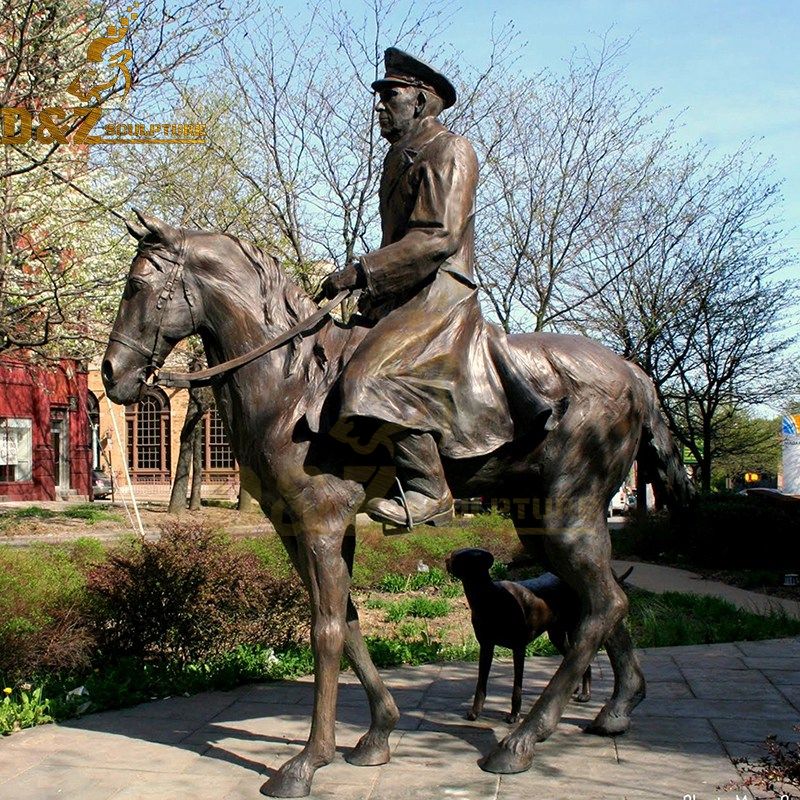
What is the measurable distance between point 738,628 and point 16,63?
10467 mm

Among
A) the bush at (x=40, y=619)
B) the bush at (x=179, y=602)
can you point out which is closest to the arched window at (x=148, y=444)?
the bush at (x=40, y=619)

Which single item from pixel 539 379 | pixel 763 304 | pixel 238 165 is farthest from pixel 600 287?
pixel 539 379

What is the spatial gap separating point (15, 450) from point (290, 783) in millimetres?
31168

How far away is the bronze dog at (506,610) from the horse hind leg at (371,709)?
1.05m

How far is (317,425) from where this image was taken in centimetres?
479

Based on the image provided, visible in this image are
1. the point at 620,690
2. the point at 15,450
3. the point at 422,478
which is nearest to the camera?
the point at 422,478

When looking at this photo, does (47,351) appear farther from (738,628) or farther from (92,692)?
(738,628)

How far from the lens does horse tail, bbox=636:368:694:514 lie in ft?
18.2

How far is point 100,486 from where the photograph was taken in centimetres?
3800

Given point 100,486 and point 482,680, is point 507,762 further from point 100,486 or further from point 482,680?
point 100,486

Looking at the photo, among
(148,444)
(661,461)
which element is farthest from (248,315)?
(148,444)

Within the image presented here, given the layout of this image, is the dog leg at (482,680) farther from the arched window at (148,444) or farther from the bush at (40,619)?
the arched window at (148,444)

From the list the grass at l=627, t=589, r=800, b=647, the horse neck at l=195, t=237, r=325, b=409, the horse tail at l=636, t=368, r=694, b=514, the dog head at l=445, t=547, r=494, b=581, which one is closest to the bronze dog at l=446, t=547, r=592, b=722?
the dog head at l=445, t=547, r=494, b=581

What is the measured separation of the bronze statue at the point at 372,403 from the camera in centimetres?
475
